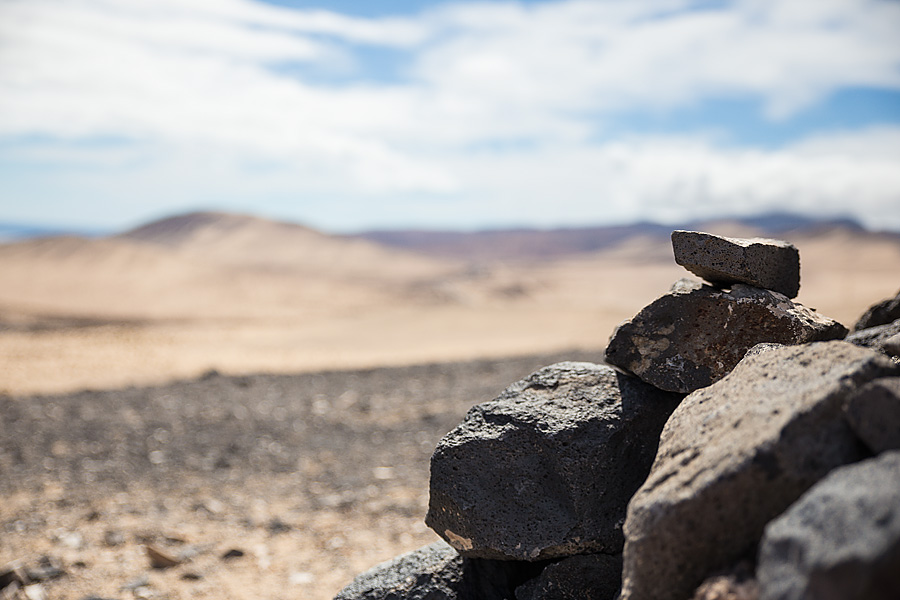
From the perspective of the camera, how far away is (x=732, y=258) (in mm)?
3230

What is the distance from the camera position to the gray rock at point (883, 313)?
4020mm

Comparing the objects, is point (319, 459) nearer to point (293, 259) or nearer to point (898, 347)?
point (898, 347)

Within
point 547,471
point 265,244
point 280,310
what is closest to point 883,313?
point 547,471

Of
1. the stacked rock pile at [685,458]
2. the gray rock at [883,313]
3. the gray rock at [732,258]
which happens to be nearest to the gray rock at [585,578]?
the stacked rock pile at [685,458]

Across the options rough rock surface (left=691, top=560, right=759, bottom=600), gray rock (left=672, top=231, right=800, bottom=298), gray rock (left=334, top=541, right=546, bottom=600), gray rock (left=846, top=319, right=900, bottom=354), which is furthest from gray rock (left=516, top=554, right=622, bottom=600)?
gray rock (left=846, top=319, right=900, bottom=354)

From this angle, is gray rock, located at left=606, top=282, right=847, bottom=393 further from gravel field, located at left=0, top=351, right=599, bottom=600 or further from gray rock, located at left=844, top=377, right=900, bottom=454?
gravel field, located at left=0, top=351, right=599, bottom=600

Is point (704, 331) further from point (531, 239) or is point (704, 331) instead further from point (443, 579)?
point (531, 239)

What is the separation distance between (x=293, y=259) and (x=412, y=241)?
54.7m

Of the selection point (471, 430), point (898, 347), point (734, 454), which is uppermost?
point (898, 347)

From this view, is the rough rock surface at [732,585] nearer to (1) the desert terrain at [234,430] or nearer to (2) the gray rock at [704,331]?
(2) the gray rock at [704,331]

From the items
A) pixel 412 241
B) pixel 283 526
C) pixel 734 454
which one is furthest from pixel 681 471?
pixel 412 241

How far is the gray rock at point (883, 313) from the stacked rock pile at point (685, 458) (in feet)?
0.04

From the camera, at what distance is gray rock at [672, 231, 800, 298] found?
10.6 ft

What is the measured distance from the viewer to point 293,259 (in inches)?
3113
